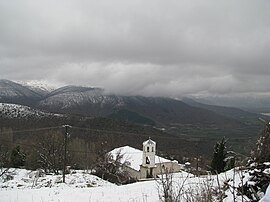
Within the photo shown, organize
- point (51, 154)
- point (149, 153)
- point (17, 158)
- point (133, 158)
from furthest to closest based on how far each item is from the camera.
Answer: point (133, 158) → point (149, 153) → point (17, 158) → point (51, 154)

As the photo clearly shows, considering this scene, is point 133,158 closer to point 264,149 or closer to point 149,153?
point 149,153

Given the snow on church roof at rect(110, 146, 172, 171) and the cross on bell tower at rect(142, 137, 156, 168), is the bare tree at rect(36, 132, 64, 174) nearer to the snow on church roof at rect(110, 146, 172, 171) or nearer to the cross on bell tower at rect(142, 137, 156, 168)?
the snow on church roof at rect(110, 146, 172, 171)

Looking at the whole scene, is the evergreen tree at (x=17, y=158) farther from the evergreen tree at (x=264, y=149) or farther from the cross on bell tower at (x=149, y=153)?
the evergreen tree at (x=264, y=149)

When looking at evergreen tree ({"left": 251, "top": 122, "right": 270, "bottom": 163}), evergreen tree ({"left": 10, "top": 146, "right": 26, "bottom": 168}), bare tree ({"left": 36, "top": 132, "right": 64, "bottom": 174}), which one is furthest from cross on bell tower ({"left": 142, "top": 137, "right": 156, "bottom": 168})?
evergreen tree ({"left": 251, "top": 122, "right": 270, "bottom": 163})

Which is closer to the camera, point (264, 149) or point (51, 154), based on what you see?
point (264, 149)

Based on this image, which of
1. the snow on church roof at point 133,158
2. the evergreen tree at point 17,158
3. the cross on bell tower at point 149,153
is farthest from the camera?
the snow on church roof at point 133,158

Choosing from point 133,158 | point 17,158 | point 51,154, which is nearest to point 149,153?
point 133,158

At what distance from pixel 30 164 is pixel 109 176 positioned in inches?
473

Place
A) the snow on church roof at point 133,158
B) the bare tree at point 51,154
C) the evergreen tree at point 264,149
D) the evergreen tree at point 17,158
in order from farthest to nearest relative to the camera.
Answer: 1. the snow on church roof at point 133,158
2. the evergreen tree at point 17,158
3. the bare tree at point 51,154
4. the evergreen tree at point 264,149

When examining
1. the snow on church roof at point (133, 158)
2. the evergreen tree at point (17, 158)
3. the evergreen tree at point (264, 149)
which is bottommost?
the snow on church roof at point (133, 158)

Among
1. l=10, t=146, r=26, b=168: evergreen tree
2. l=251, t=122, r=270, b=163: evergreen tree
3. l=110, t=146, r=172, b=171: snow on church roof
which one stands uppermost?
l=251, t=122, r=270, b=163: evergreen tree

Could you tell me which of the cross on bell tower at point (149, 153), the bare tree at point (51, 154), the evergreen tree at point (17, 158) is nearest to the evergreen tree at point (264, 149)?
the bare tree at point (51, 154)

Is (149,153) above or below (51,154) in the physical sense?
below

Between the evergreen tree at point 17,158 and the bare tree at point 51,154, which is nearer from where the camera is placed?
the bare tree at point 51,154
